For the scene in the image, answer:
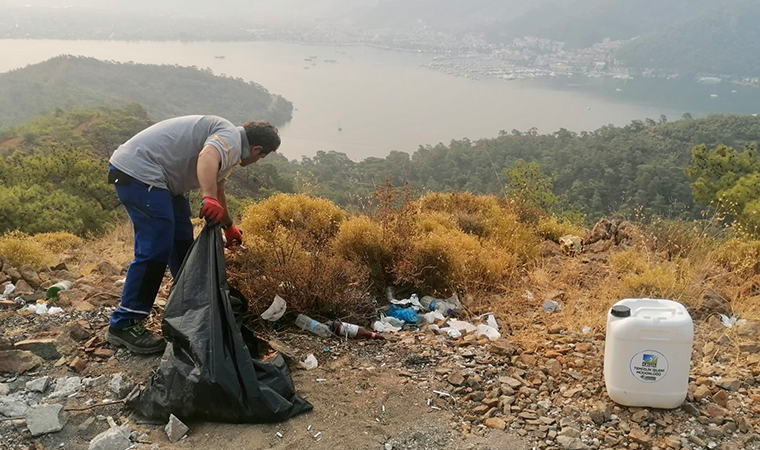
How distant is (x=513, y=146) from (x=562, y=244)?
30.1 m

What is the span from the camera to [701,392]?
2.79m

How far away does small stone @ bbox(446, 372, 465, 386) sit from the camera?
294cm

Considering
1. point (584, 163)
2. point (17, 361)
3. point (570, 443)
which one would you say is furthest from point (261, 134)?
point (584, 163)

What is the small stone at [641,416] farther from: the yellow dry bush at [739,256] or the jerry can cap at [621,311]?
the yellow dry bush at [739,256]

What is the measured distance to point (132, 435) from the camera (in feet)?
7.90

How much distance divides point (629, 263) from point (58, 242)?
19.1 ft

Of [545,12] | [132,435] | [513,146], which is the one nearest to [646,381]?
[132,435]

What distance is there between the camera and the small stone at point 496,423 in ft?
8.48

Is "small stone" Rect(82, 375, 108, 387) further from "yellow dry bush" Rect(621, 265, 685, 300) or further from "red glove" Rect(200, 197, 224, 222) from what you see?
"yellow dry bush" Rect(621, 265, 685, 300)

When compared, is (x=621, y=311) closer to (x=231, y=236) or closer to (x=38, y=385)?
(x=231, y=236)

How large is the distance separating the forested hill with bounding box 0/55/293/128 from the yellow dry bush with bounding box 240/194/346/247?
45561 mm

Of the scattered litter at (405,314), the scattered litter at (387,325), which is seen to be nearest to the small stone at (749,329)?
the scattered litter at (405,314)

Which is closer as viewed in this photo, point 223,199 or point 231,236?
point 223,199

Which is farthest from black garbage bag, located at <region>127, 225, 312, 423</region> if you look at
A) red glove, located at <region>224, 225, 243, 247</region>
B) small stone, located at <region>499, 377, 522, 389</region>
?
small stone, located at <region>499, 377, 522, 389</region>
